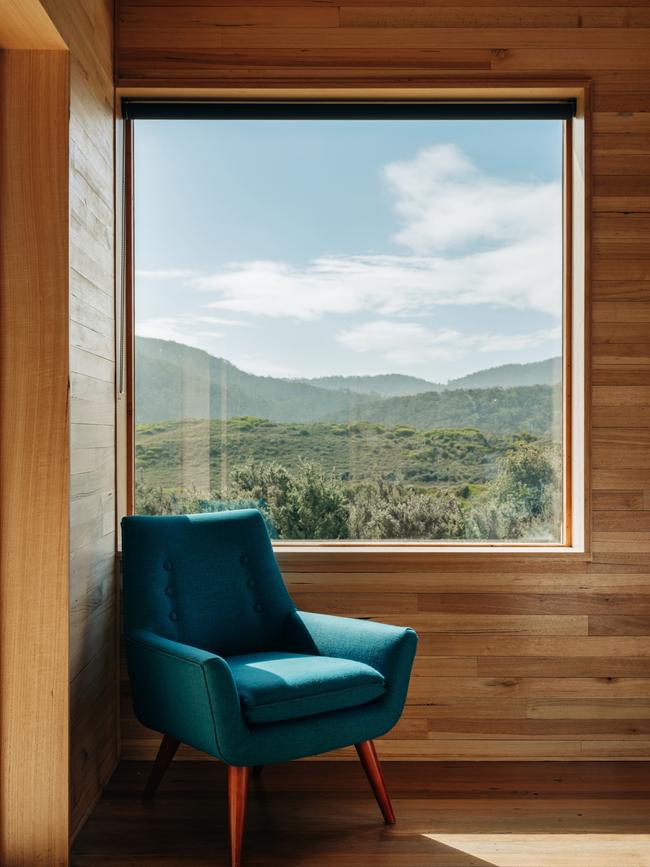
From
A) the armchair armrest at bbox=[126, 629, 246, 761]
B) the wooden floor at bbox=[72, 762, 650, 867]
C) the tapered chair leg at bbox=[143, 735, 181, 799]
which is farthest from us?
the tapered chair leg at bbox=[143, 735, 181, 799]

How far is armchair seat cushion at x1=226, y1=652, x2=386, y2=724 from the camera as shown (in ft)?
6.95

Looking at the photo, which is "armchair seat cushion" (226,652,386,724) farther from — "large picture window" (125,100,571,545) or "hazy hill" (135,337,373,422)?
"hazy hill" (135,337,373,422)

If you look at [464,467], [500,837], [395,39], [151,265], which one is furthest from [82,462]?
[395,39]

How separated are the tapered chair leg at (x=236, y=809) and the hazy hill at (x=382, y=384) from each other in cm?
146

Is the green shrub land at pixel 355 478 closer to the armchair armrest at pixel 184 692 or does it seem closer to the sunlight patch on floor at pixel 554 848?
the armchair armrest at pixel 184 692

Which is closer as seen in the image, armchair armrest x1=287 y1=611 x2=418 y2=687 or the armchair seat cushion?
the armchair seat cushion

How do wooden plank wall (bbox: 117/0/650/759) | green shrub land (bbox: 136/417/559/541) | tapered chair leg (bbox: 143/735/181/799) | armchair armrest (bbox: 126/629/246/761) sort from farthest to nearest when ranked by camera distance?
green shrub land (bbox: 136/417/559/541)
wooden plank wall (bbox: 117/0/650/759)
tapered chair leg (bbox: 143/735/181/799)
armchair armrest (bbox: 126/629/246/761)

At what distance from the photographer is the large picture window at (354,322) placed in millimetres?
3021

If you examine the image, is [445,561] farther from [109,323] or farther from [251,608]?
[109,323]

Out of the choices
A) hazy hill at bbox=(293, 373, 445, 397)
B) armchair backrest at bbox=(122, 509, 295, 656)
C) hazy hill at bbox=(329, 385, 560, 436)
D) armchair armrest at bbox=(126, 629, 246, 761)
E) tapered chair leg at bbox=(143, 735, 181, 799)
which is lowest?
tapered chair leg at bbox=(143, 735, 181, 799)

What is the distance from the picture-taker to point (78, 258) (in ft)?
7.66

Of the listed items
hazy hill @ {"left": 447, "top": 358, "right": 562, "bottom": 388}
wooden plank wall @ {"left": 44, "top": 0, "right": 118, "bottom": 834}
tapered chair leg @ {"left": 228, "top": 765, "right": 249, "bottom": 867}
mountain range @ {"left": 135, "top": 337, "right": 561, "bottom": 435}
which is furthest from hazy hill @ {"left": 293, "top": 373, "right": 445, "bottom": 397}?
tapered chair leg @ {"left": 228, "top": 765, "right": 249, "bottom": 867}

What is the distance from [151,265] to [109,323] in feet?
1.30

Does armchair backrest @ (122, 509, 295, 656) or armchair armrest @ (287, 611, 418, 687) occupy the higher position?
armchair backrest @ (122, 509, 295, 656)
